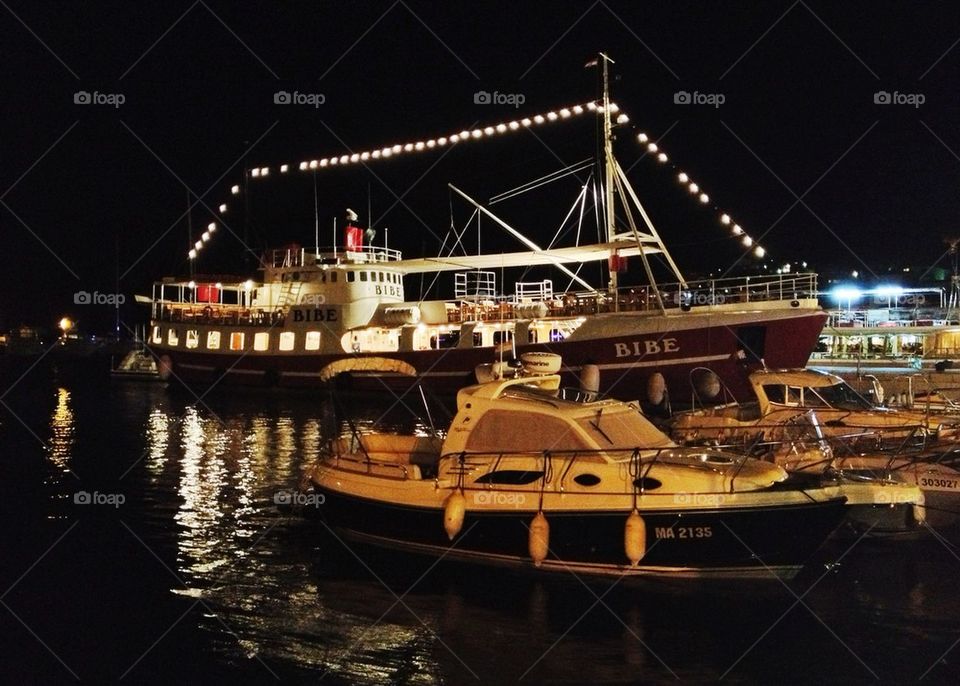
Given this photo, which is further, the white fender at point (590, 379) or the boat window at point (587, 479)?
the white fender at point (590, 379)

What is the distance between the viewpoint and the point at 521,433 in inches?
482

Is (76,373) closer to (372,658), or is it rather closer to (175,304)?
(175,304)

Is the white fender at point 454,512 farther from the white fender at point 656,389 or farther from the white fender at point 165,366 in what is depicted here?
the white fender at point 165,366

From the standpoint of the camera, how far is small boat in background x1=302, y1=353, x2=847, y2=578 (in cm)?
1105

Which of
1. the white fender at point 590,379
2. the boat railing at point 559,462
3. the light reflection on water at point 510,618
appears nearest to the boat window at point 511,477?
the boat railing at point 559,462

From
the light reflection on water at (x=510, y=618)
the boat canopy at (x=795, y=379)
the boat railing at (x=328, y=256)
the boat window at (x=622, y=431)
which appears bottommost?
the light reflection on water at (x=510, y=618)

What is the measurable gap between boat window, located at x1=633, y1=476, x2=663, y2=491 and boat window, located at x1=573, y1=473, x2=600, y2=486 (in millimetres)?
524

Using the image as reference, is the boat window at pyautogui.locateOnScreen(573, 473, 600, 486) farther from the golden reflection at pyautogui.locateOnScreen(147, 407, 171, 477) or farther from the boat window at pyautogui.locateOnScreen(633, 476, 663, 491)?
the golden reflection at pyautogui.locateOnScreen(147, 407, 171, 477)

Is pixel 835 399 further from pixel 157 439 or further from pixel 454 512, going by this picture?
pixel 157 439

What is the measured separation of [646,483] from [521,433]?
1971mm

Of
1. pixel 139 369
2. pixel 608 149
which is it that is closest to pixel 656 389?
pixel 608 149

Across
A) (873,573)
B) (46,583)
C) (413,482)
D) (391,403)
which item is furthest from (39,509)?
(391,403)

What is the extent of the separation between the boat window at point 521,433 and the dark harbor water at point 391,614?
1.79 meters

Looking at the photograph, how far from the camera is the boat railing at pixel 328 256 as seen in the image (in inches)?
1710
